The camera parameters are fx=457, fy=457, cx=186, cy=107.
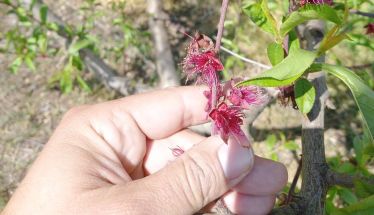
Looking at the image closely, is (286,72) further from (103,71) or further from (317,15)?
(103,71)

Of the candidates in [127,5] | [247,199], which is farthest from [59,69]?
[247,199]

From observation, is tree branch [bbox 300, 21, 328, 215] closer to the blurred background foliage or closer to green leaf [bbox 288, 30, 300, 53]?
green leaf [bbox 288, 30, 300, 53]

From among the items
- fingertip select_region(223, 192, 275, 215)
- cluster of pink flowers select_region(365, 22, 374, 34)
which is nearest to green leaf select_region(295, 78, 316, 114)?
fingertip select_region(223, 192, 275, 215)

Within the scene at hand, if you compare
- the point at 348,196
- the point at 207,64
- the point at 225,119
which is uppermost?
the point at 207,64

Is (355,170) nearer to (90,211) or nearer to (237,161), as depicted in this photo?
(237,161)

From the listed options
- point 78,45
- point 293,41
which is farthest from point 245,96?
point 78,45
